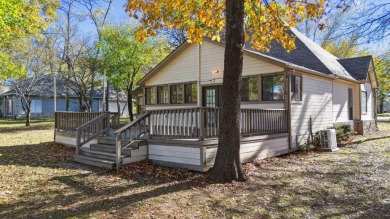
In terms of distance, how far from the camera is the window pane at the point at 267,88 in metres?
11.6

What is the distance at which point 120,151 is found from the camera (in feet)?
27.0

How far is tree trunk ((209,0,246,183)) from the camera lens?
6.66m

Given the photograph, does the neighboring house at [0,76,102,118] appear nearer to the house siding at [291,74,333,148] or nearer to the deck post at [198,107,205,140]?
the house siding at [291,74,333,148]

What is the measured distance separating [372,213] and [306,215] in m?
1.14

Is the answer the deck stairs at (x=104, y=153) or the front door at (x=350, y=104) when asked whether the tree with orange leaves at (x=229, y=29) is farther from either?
the front door at (x=350, y=104)

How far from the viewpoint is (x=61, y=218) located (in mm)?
4602

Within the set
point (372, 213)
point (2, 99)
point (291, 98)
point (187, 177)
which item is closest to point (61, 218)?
point (187, 177)

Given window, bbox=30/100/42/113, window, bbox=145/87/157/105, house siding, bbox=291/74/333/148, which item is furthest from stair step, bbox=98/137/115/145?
window, bbox=30/100/42/113

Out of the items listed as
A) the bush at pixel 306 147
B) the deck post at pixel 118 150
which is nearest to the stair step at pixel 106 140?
the deck post at pixel 118 150

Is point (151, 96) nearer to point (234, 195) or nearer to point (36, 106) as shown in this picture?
point (234, 195)

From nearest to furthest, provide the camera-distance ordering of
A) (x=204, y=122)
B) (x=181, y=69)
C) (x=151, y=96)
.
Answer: (x=204, y=122)
(x=181, y=69)
(x=151, y=96)

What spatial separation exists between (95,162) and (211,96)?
6717 millimetres

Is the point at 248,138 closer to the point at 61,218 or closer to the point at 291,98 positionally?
the point at 291,98

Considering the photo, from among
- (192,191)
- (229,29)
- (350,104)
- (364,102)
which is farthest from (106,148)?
(364,102)
